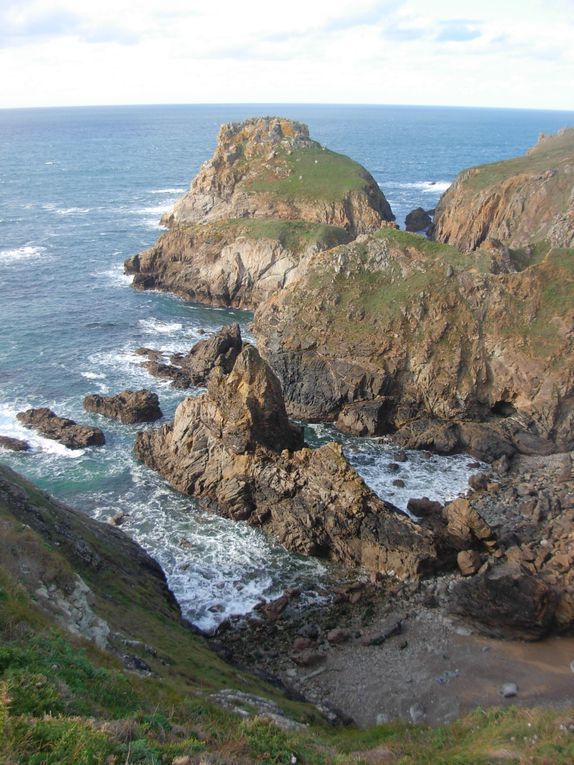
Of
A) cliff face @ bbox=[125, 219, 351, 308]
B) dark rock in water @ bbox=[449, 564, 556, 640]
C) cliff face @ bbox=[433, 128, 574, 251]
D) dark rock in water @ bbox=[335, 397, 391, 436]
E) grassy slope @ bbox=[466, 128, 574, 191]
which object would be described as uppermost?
grassy slope @ bbox=[466, 128, 574, 191]

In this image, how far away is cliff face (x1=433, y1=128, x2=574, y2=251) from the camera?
74562 millimetres

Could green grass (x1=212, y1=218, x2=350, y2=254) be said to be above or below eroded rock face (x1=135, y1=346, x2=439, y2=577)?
above

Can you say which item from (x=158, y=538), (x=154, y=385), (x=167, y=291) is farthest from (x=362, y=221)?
(x=158, y=538)

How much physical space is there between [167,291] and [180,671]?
65.6 meters

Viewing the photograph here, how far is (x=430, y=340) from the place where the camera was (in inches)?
1982

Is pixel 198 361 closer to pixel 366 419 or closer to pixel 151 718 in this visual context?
pixel 366 419

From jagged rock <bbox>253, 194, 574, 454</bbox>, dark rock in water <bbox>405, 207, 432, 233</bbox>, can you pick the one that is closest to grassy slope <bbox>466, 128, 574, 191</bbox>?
dark rock in water <bbox>405, 207, 432, 233</bbox>

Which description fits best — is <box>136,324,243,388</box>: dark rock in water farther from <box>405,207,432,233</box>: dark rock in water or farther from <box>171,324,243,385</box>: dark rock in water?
<box>405,207,432,233</box>: dark rock in water

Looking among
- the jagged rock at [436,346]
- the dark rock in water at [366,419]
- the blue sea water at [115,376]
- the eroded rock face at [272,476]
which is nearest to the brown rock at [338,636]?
the blue sea water at [115,376]

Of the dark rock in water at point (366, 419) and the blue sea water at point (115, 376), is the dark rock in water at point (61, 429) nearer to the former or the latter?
the blue sea water at point (115, 376)

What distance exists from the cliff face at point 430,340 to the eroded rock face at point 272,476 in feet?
31.5

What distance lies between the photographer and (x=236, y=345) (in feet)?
176

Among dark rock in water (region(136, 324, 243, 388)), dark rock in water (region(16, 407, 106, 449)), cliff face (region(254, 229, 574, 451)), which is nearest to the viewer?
dark rock in water (region(16, 407, 106, 449))

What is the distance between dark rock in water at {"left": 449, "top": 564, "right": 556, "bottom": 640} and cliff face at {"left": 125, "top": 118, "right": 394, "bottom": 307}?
50479 mm
